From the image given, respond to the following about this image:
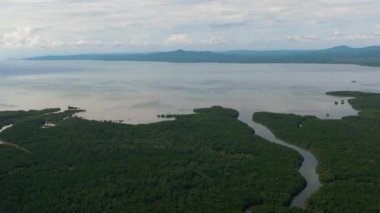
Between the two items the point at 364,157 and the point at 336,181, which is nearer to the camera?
the point at 336,181

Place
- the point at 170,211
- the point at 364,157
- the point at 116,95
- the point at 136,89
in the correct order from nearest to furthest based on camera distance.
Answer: the point at 170,211, the point at 364,157, the point at 116,95, the point at 136,89

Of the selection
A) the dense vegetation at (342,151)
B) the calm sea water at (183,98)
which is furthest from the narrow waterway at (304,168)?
the calm sea water at (183,98)

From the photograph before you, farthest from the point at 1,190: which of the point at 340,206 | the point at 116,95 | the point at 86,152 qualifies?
the point at 116,95

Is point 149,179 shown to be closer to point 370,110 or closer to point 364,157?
point 364,157

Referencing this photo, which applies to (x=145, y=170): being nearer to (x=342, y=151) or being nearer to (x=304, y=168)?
(x=304, y=168)

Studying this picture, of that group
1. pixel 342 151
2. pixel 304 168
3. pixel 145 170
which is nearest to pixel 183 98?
pixel 342 151

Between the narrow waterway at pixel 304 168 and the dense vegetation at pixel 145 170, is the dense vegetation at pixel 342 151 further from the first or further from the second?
the dense vegetation at pixel 145 170

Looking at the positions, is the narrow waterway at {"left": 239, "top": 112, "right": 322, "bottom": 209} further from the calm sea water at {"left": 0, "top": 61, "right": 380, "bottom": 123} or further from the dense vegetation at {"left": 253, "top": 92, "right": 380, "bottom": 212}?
the calm sea water at {"left": 0, "top": 61, "right": 380, "bottom": 123}
